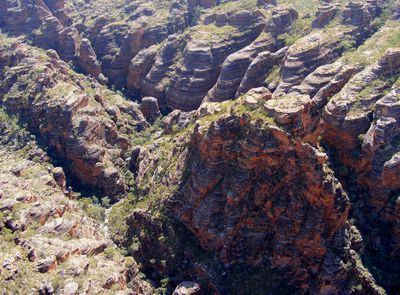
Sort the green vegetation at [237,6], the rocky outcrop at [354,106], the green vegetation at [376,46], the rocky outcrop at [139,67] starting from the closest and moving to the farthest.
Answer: the rocky outcrop at [354,106]
the green vegetation at [376,46]
the rocky outcrop at [139,67]
the green vegetation at [237,6]

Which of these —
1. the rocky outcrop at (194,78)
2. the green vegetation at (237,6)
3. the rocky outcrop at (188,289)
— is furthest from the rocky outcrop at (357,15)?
the rocky outcrop at (188,289)

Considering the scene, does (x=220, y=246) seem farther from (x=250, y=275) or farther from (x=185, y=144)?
(x=185, y=144)

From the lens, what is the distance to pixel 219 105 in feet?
238

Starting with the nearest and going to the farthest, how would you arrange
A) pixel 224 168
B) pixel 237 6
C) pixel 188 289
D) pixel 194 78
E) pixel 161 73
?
pixel 188 289, pixel 224 168, pixel 194 78, pixel 161 73, pixel 237 6

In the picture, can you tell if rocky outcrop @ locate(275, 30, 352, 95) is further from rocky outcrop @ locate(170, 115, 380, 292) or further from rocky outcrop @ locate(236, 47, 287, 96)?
rocky outcrop @ locate(170, 115, 380, 292)

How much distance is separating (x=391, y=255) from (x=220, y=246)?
80.2 feet

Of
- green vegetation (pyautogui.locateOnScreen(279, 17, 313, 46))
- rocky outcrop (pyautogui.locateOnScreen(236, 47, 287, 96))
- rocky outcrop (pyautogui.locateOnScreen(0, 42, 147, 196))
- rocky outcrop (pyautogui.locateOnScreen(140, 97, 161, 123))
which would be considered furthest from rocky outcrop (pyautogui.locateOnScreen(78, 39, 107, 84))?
green vegetation (pyautogui.locateOnScreen(279, 17, 313, 46))

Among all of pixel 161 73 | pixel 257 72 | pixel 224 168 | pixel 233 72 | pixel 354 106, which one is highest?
pixel 354 106

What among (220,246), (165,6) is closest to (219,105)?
(220,246)

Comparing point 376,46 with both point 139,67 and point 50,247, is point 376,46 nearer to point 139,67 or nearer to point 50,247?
point 139,67

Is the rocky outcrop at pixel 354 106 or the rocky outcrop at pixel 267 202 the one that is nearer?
the rocky outcrop at pixel 267 202

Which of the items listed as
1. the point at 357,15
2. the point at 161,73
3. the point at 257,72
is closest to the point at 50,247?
the point at 257,72

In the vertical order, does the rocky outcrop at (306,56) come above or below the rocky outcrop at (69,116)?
above

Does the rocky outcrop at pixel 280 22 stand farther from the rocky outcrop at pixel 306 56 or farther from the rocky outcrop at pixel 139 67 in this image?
the rocky outcrop at pixel 139 67
